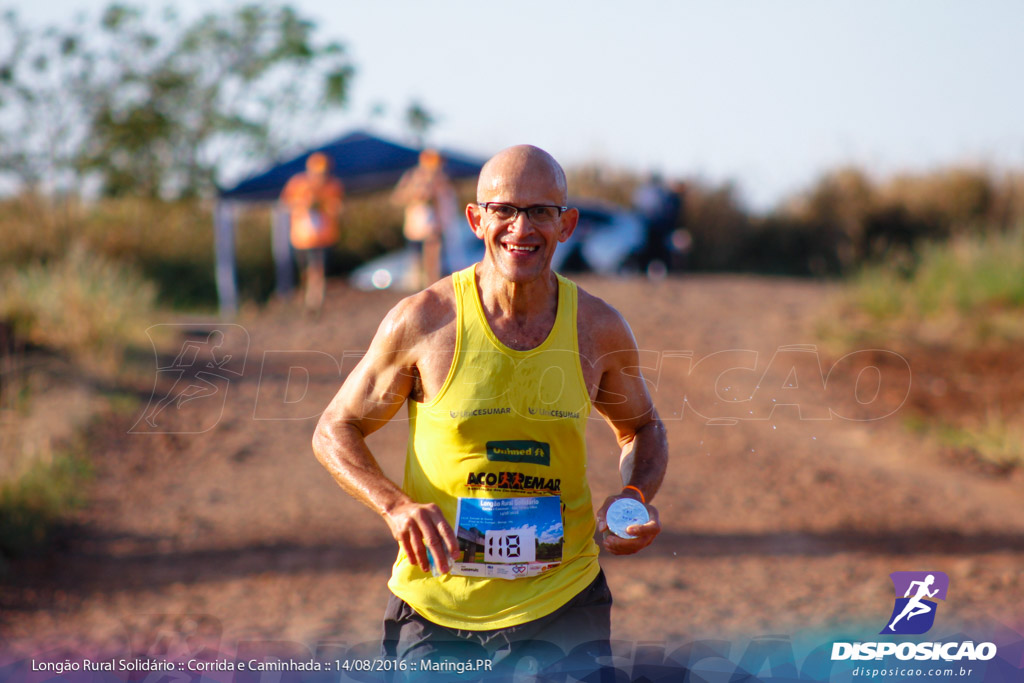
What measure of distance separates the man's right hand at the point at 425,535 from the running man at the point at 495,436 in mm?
93

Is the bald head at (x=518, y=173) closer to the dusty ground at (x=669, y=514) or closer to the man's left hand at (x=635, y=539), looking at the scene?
the man's left hand at (x=635, y=539)

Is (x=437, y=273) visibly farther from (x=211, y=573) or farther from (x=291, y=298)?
(x=211, y=573)

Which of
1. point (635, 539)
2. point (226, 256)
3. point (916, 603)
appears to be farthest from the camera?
point (226, 256)

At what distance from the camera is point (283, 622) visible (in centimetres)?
579

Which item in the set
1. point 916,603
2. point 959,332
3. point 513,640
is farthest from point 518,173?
point 959,332

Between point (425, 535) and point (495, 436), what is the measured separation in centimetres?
36

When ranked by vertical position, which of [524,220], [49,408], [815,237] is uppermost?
[524,220]

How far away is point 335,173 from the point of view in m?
14.5

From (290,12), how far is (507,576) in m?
25.8

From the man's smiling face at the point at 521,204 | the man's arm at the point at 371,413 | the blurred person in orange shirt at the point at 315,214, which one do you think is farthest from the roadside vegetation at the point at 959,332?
the man's arm at the point at 371,413

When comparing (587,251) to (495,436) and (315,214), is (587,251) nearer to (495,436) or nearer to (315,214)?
(315,214)

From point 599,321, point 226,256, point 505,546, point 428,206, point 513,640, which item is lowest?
point 226,256

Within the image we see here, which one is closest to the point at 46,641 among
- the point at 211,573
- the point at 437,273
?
the point at 211,573

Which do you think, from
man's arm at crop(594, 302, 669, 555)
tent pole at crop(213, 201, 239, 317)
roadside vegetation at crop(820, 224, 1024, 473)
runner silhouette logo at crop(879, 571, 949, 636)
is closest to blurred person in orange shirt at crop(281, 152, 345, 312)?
tent pole at crop(213, 201, 239, 317)
